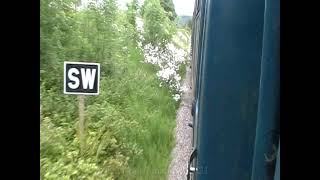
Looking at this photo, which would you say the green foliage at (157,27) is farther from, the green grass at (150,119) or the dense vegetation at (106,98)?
the green grass at (150,119)

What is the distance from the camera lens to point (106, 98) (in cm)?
149

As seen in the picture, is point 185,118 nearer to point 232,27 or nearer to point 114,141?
point 114,141

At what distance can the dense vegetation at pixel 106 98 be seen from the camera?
53.4 inches

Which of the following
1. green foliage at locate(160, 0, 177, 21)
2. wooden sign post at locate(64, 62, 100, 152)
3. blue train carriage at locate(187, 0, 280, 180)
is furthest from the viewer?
green foliage at locate(160, 0, 177, 21)

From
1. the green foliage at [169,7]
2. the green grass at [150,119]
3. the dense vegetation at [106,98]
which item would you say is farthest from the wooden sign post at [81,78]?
the green foliage at [169,7]

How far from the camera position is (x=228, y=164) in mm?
1228

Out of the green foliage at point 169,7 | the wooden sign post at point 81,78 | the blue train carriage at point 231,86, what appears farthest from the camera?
the green foliage at point 169,7

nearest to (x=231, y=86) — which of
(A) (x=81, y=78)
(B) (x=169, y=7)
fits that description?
(A) (x=81, y=78)

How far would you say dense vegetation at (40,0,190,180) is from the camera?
136 centimetres

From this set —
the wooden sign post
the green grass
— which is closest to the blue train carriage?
the wooden sign post

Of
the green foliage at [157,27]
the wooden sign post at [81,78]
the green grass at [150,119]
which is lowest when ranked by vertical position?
the green grass at [150,119]

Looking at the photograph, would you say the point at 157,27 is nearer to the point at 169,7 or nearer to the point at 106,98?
the point at 169,7

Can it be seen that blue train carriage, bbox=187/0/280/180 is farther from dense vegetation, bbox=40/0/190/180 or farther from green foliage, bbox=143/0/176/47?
green foliage, bbox=143/0/176/47
